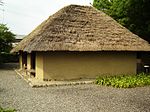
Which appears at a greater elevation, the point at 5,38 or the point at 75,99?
the point at 5,38

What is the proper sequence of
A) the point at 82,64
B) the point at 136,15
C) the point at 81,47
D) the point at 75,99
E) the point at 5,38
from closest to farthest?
1. the point at 75,99
2. the point at 81,47
3. the point at 82,64
4. the point at 136,15
5. the point at 5,38

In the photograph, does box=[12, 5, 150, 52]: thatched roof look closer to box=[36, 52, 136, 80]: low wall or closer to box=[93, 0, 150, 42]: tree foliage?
box=[36, 52, 136, 80]: low wall

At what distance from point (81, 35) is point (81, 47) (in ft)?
4.43

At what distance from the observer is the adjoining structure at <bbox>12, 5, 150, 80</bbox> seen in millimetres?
17500

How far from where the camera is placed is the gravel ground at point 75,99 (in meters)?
10.4

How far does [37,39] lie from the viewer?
58.2 feet

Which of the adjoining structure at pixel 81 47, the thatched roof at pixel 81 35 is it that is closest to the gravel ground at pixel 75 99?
the adjoining structure at pixel 81 47

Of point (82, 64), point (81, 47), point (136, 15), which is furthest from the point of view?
point (136, 15)

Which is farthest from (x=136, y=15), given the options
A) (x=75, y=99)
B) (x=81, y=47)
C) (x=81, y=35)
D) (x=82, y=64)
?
(x=75, y=99)

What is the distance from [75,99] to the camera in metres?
12.1

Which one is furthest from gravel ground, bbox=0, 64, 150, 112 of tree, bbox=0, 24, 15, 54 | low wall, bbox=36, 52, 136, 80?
tree, bbox=0, 24, 15, 54

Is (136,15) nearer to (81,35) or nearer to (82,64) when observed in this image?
(81,35)

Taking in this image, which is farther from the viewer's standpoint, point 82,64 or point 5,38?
point 5,38

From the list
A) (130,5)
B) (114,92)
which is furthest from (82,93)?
(130,5)
